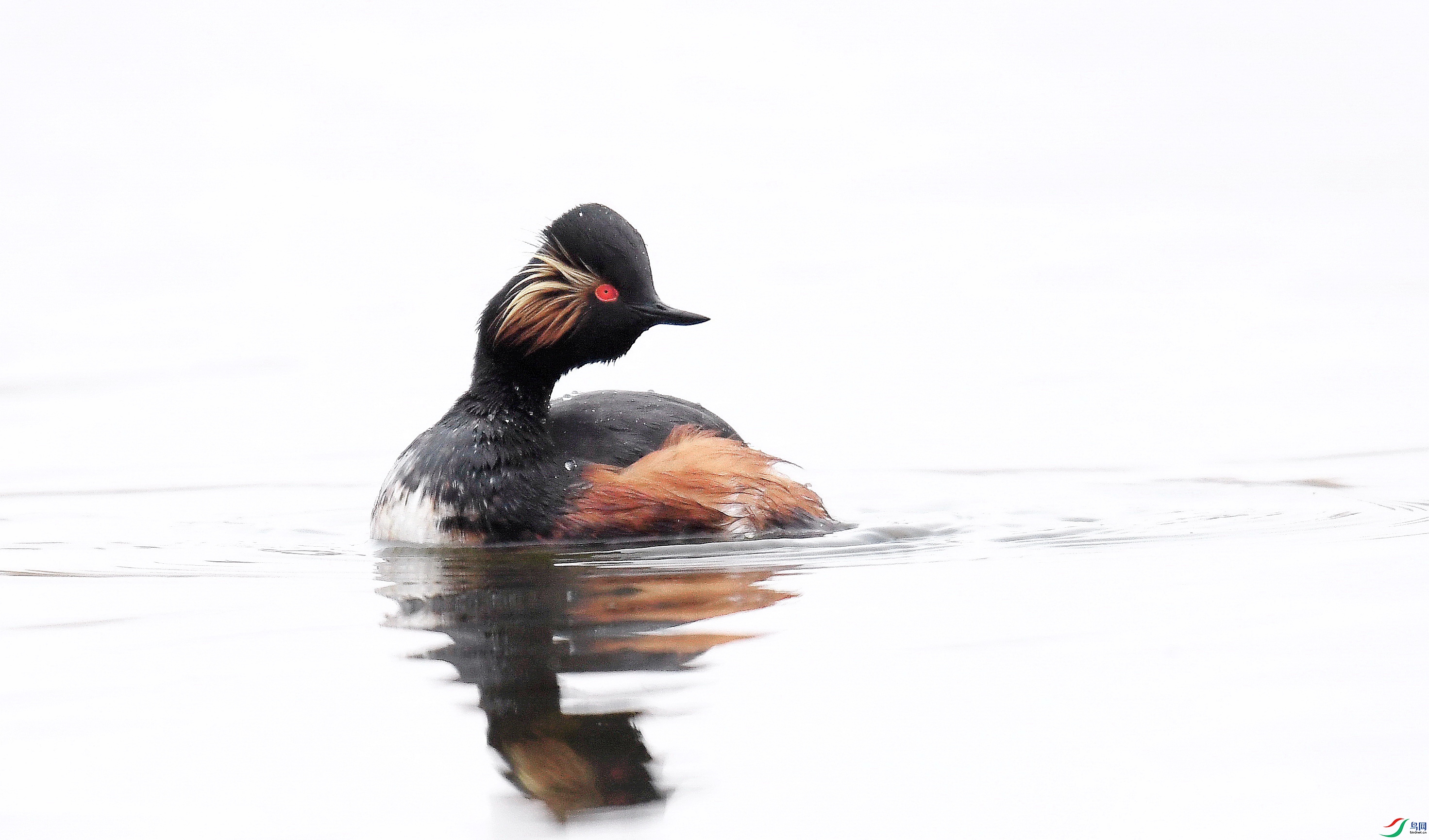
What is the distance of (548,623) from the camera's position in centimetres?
650

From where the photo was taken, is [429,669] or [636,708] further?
[429,669]

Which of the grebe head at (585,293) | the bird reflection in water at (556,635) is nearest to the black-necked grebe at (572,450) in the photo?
the grebe head at (585,293)

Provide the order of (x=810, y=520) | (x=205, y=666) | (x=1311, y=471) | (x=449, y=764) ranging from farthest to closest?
(x=1311, y=471), (x=810, y=520), (x=205, y=666), (x=449, y=764)

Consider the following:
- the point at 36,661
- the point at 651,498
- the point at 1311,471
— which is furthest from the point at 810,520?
the point at 36,661

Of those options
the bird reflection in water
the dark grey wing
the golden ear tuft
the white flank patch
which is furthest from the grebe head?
the bird reflection in water

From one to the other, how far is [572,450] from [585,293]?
0.71 m

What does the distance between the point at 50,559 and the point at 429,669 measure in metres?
3.13

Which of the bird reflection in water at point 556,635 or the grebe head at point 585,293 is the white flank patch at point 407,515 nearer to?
the bird reflection in water at point 556,635

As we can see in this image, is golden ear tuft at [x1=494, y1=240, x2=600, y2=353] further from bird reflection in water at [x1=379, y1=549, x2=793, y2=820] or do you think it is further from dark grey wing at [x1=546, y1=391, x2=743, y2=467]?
bird reflection in water at [x1=379, y1=549, x2=793, y2=820]

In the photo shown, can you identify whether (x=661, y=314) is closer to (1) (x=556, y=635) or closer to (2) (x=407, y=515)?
(2) (x=407, y=515)

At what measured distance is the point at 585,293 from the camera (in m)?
8.69

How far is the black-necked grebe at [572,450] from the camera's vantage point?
844 cm

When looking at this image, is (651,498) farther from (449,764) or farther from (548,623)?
(449,764)

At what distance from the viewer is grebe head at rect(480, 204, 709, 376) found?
28.4 ft
